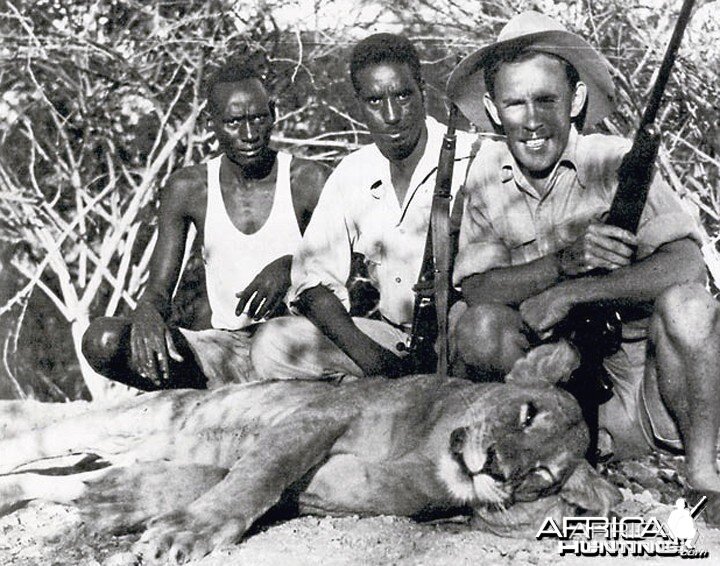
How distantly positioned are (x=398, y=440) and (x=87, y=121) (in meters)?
Result: 3.19

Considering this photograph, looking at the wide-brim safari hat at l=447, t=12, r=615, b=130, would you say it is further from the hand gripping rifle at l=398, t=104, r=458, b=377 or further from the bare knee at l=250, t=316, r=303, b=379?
the bare knee at l=250, t=316, r=303, b=379

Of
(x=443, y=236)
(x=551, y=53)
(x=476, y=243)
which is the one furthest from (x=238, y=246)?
(x=551, y=53)

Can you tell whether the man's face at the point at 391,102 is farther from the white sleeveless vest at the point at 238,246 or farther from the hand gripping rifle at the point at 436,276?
the white sleeveless vest at the point at 238,246

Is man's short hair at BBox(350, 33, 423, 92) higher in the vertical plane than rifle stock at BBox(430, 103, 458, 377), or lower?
higher

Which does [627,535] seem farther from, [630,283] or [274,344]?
[274,344]

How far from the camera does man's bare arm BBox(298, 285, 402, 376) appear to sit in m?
3.71

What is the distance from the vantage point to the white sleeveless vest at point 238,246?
4.25 m

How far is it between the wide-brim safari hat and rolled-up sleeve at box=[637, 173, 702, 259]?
56 centimetres

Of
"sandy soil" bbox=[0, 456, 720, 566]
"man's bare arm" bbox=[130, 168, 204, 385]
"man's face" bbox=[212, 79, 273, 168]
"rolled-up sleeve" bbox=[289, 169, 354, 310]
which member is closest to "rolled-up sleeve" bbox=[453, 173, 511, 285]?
"rolled-up sleeve" bbox=[289, 169, 354, 310]

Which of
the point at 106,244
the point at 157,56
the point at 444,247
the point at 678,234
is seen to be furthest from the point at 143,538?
the point at 157,56

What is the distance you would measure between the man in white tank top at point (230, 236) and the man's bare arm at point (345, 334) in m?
0.28

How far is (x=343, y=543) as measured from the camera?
8.81ft

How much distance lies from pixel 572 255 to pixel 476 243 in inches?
16.7

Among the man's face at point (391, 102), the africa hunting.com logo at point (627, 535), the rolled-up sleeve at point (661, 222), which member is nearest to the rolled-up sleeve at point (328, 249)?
the man's face at point (391, 102)
